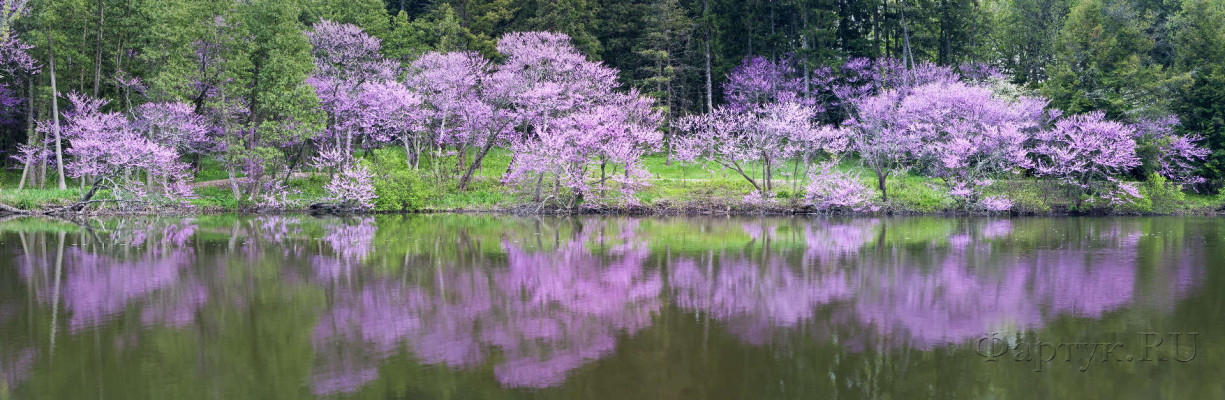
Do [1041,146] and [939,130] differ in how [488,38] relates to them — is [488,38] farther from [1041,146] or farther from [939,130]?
[1041,146]

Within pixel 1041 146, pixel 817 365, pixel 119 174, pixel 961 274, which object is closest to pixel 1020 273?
pixel 961 274

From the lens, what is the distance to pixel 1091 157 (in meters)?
35.8

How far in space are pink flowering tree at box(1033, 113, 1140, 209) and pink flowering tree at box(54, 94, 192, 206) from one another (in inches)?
1554

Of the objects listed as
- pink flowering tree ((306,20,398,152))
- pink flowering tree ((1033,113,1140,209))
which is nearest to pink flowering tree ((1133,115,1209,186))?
pink flowering tree ((1033,113,1140,209))

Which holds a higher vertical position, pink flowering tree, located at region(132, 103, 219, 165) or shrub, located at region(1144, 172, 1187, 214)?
pink flowering tree, located at region(132, 103, 219, 165)

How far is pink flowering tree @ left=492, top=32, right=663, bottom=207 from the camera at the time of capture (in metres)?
34.8

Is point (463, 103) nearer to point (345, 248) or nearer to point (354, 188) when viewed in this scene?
point (354, 188)

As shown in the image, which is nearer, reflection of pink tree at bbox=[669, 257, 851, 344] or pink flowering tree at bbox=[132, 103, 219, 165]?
reflection of pink tree at bbox=[669, 257, 851, 344]

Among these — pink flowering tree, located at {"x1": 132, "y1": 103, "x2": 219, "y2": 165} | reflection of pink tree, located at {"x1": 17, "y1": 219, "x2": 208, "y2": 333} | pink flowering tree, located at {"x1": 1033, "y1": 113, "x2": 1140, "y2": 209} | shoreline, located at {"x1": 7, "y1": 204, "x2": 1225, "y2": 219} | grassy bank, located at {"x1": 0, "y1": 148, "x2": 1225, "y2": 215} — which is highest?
pink flowering tree, located at {"x1": 132, "y1": 103, "x2": 219, "y2": 165}

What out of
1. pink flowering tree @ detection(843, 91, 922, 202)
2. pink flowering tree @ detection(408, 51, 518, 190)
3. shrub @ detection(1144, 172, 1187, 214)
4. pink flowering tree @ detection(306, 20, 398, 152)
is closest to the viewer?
shrub @ detection(1144, 172, 1187, 214)

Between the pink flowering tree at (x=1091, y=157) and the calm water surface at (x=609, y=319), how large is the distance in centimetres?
1309

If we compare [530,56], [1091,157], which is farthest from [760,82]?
[1091,157]

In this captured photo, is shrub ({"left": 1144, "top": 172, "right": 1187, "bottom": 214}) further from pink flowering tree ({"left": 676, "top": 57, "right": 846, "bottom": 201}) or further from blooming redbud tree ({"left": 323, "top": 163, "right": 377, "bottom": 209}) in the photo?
blooming redbud tree ({"left": 323, "top": 163, "right": 377, "bottom": 209})

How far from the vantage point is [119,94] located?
39000mm
